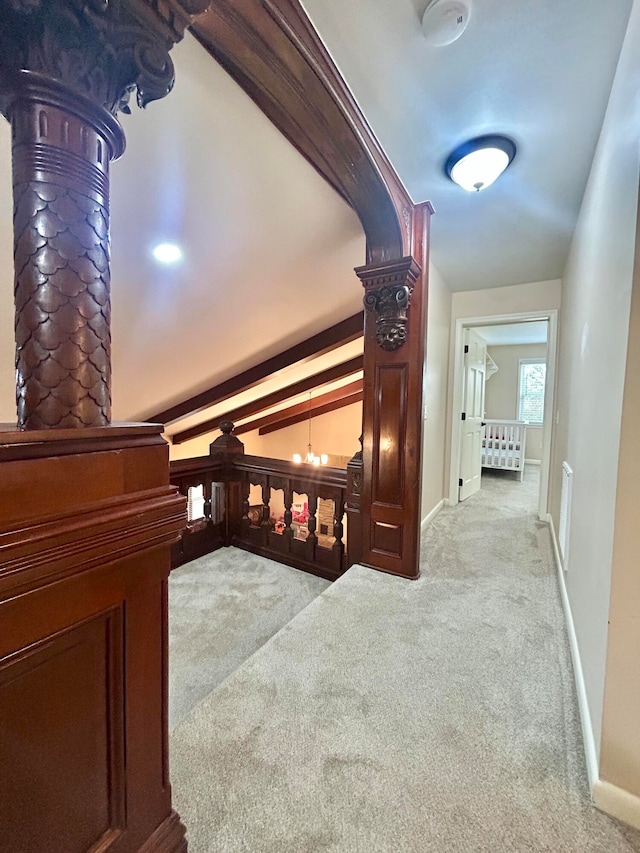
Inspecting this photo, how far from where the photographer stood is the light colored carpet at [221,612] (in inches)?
71.4

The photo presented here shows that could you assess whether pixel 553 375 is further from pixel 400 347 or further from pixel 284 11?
pixel 284 11

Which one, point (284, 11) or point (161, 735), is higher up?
point (284, 11)

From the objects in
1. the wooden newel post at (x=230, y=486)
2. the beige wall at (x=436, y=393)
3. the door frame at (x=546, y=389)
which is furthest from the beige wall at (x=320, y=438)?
the wooden newel post at (x=230, y=486)

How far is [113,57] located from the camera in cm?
71

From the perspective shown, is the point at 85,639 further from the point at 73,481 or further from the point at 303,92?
the point at 303,92

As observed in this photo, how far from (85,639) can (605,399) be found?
65.6 inches

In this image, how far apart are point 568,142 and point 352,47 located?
122 centimetres

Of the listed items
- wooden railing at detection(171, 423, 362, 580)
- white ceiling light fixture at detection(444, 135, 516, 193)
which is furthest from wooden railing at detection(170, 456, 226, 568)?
white ceiling light fixture at detection(444, 135, 516, 193)

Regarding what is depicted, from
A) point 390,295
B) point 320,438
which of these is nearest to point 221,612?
point 390,295

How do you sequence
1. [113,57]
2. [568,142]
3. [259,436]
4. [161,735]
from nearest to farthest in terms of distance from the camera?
[113,57] → [161,735] → [568,142] → [259,436]

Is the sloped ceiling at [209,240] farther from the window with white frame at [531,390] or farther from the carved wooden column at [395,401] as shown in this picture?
the window with white frame at [531,390]

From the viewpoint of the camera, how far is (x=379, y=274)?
2.26m

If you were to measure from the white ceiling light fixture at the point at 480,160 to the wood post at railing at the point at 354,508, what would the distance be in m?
1.62

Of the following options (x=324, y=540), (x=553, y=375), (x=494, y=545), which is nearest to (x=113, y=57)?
(x=494, y=545)
